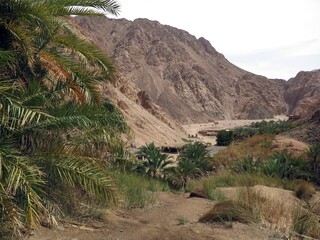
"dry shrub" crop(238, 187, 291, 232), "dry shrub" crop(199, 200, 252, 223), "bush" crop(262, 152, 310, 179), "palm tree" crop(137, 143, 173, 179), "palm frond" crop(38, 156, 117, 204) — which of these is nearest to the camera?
"palm frond" crop(38, 156, 117, 204)

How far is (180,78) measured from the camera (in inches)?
5561

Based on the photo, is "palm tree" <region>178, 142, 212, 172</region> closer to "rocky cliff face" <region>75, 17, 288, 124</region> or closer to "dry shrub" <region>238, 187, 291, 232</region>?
"dry shrub" <region>238, 187, 291, 232</region>

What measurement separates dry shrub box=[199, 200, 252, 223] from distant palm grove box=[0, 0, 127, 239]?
270cm

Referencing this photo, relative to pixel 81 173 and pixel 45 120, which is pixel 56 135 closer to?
pixel 45 120

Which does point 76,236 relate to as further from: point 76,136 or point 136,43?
point 136,43

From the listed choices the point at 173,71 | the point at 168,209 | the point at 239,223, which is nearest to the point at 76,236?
the point at 239,223

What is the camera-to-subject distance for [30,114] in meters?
7.19

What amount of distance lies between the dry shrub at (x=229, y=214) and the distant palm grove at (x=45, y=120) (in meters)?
2.70

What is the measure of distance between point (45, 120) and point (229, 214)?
→ 15.0 feet

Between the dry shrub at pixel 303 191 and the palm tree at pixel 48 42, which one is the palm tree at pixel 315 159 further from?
the palm tree at pixel 48 42

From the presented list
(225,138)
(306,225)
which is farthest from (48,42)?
(225,138)

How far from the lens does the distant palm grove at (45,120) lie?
6.51m

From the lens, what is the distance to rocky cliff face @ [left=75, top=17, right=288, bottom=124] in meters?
133

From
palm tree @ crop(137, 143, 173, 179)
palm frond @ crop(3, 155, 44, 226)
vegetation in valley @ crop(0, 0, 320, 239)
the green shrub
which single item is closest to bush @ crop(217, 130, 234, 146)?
palm tree @ crop(137, 143, 173, 179)
